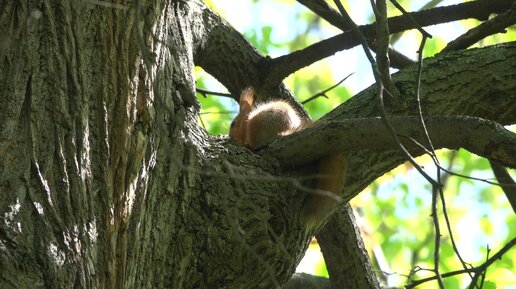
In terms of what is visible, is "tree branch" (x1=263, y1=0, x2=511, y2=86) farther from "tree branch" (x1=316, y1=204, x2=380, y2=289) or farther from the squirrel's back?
"tree branch" (x1=316, y1=204, x2=380, y2=289)

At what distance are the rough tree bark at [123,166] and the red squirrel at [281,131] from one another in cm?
6

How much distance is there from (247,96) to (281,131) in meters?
0.34

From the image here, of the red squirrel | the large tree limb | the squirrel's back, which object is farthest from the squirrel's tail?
A: the large tree limb

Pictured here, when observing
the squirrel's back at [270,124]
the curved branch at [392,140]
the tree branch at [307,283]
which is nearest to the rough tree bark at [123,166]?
the curved branch at [392,140]

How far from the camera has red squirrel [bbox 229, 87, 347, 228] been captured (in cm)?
299

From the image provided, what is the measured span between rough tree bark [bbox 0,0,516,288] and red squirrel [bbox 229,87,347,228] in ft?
0.21

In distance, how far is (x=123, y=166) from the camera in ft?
8.00

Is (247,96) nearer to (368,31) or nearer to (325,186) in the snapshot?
(368,31)

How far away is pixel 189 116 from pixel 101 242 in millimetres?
765

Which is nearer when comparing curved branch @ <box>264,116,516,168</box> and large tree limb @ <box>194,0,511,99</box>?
curved branch @ <box>264,116,516,168</box>

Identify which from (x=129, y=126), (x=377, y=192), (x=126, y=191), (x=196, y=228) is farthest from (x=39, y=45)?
(x=377, y=192)

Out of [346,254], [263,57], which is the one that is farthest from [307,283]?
[263,57]

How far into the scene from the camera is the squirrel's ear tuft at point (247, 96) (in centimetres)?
416

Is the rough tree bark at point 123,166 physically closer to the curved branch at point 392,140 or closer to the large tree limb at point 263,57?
the curved branch at point 392,140
